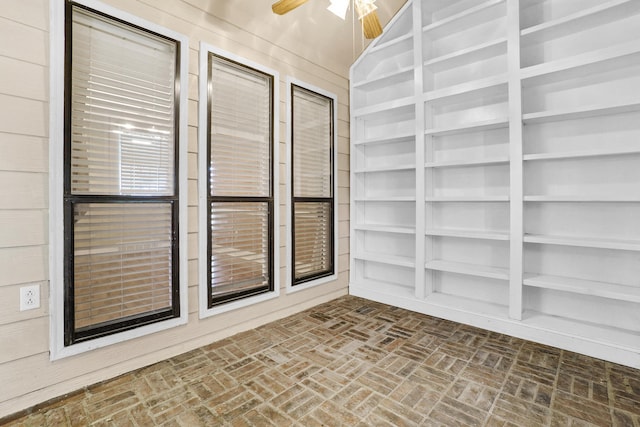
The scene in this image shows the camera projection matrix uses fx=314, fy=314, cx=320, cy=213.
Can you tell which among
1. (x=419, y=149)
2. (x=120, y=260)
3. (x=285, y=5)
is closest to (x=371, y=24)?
(x=285, y=5)

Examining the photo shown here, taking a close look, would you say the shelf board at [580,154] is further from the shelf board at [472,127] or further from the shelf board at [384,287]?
the shelf board at [384,287]

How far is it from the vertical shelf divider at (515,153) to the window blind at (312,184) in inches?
72.5

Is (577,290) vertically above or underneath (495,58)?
underneath

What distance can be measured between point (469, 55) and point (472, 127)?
704 mm

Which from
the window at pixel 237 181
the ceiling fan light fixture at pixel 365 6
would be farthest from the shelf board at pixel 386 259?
the ceiling fan light fixture at pixel 365 6

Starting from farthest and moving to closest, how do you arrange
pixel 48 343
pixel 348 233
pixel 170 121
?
pixel 348 233, pixel 170 121, pixel 48 343

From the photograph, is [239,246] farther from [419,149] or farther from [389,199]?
[419,149]

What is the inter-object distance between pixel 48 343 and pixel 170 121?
1.62 meters

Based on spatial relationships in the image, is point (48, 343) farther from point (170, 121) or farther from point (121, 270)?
point (170, 121)

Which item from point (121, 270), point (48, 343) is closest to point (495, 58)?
point (121, 270)

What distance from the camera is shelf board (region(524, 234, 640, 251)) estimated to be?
7.40ft

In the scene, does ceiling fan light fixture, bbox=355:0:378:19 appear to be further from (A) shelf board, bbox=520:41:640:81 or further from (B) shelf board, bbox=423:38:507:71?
(A) shelf board, bbox=520:41:640:81

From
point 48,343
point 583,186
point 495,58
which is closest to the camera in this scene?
point 48,343

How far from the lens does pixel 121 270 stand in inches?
85.1
